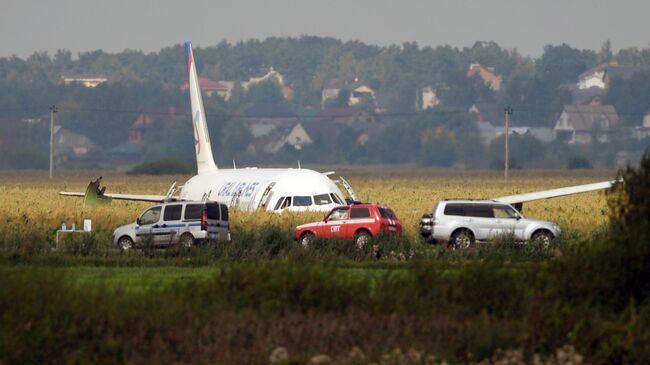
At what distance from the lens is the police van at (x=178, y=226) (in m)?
42.9

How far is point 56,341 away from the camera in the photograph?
21.3 m

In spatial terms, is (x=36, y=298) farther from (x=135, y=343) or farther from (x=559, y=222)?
(x=559, y=222)

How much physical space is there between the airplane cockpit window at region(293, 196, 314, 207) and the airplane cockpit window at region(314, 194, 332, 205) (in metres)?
0.20

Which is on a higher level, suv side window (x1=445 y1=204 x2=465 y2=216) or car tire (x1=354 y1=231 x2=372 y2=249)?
suv side window (x1=445 y1=204 x2=465 y2=216)

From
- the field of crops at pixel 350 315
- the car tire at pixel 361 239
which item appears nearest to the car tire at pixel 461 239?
the car tire at pixel 361 239

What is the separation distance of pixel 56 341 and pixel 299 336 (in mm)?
3290

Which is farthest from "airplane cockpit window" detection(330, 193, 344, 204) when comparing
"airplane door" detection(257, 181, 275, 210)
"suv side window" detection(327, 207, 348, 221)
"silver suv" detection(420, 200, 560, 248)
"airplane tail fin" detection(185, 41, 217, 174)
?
"airplane tail fin" detection(185, 41, 217, 174)

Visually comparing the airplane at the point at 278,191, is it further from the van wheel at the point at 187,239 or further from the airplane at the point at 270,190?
the van wheel at the point at 187,239

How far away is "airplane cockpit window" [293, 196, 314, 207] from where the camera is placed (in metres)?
52.2

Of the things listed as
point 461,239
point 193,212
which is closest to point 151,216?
point 193,212

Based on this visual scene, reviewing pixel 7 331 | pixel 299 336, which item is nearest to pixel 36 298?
pixel 7 331

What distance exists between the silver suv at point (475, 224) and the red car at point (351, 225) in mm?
1211

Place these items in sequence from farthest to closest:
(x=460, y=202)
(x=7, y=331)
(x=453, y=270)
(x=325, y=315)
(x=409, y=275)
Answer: (x=460, y=202) < (x=453, y=270) < (x=409, y=275) < (x=325, y=315) < (x=7, y=331)

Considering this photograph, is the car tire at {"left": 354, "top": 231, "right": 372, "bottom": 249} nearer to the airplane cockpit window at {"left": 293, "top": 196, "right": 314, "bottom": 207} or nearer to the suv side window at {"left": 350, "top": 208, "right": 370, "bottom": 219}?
the suv side window at {"left": 350, "top": 208, "right": 370, "bottom": 219}
